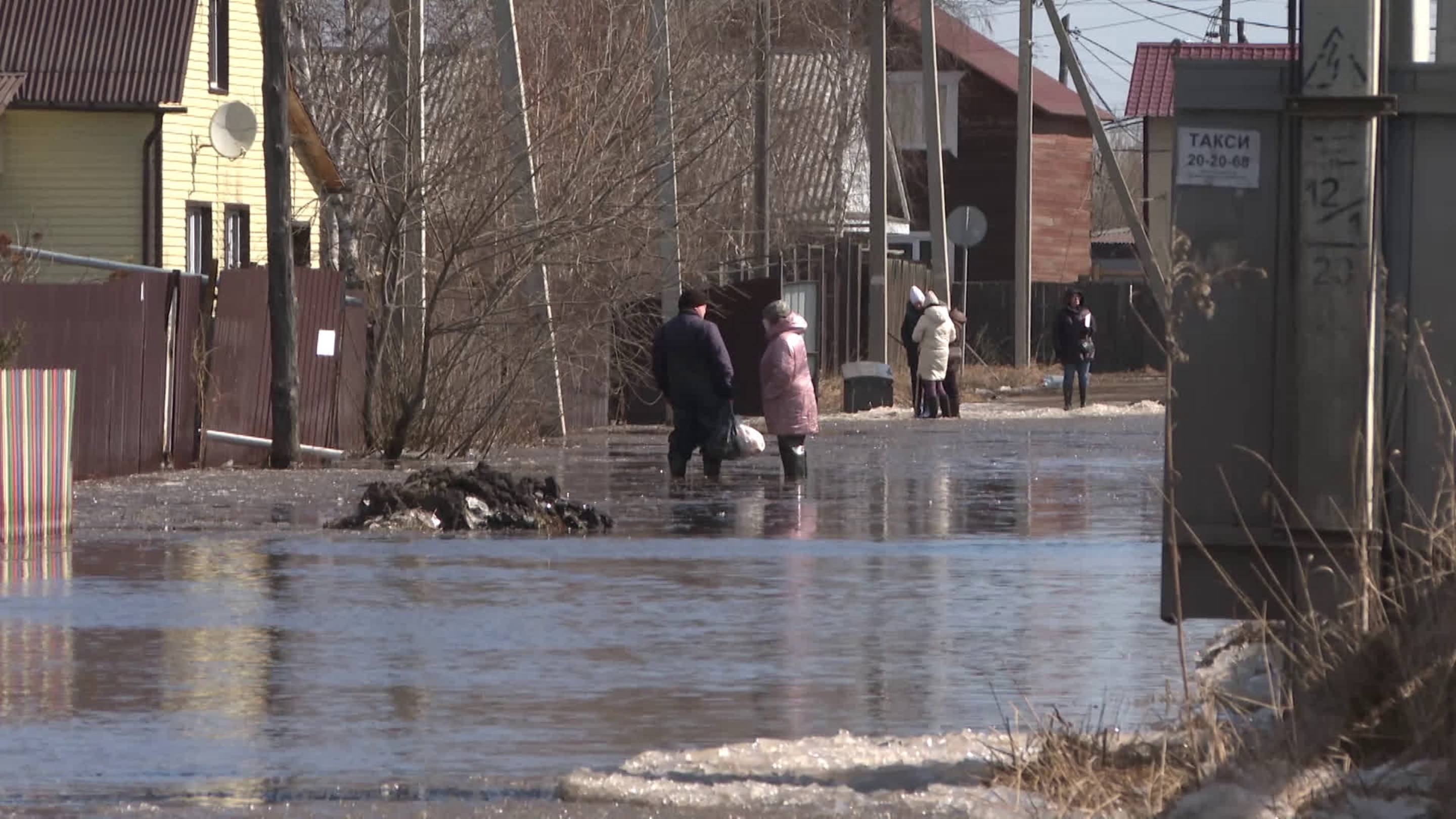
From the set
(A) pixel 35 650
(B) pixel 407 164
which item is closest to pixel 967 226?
(B) pixel 407 164

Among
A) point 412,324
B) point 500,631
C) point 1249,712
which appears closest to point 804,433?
point 412,324

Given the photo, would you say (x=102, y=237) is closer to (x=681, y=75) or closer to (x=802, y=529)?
(x=681, y=75)

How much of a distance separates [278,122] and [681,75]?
8655mm

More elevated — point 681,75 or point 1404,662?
point 681,75

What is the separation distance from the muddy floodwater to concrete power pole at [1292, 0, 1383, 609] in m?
1.44

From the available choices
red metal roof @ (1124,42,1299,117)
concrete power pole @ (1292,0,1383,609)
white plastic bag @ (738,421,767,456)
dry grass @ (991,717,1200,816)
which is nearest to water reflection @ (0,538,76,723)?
dry grass @ (991,717,1200,816)

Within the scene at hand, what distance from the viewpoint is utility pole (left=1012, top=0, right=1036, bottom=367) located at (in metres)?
47.2

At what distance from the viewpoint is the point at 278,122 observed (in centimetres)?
2167

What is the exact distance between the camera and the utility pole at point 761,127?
3675cm

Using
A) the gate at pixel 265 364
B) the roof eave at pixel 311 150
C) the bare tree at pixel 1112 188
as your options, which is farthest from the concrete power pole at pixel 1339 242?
the bare tree at pixel 1112 188

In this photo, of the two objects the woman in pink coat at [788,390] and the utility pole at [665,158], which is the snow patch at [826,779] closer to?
the woman in pink coat at [788,390]

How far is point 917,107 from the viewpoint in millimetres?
66812

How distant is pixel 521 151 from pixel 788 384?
3.95 metres

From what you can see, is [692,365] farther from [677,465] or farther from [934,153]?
[934,153]
